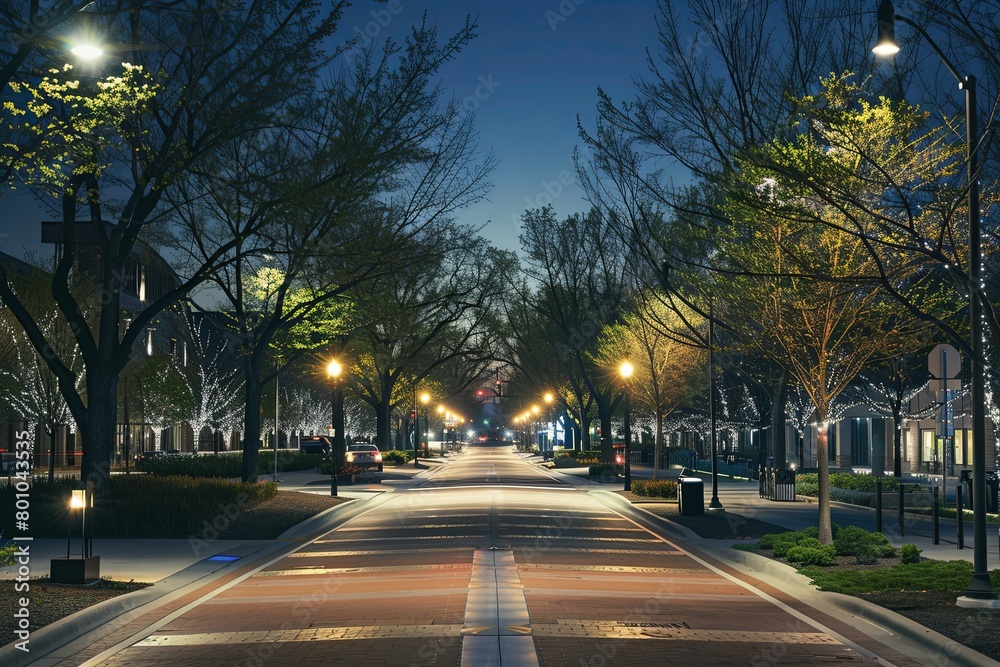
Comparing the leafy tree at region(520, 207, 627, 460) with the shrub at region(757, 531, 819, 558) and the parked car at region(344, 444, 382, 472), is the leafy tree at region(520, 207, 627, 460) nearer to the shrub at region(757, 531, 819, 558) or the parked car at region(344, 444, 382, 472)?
the parked car at region(344, 444, 382, 472)

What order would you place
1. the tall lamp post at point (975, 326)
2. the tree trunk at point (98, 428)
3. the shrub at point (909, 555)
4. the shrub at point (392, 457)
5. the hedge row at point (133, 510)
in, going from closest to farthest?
the tall lamp post at point (975, 326), the shrub at point (909, 555), the hedge row at point (133, 510), the tree trunk at point (98, 428), the shrub at point (392, 457)

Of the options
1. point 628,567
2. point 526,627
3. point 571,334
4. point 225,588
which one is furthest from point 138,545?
point 571,334

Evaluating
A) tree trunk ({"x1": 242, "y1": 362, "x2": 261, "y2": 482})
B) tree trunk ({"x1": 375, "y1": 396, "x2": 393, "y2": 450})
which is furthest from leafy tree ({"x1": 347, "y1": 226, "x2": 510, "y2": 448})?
tree trunk ({"x1": 242, "y1": 362, "x2": 261, "y2": 482})

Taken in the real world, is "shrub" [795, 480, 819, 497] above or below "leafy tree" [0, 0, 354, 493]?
below

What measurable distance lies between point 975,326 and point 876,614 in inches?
150

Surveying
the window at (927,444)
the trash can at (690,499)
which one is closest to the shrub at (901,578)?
the trash can at (690,499)

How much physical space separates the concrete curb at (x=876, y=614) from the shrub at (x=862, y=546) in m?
1.27

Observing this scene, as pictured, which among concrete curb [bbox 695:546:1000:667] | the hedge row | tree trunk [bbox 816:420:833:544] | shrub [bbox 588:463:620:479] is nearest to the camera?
concrete curb [bbox 695:546:1000:667]

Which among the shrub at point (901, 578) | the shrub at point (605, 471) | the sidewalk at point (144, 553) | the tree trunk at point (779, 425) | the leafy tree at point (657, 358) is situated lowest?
the shrub at point (605, 471)

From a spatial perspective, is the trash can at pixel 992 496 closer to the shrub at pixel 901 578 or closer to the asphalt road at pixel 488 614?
the asphalt road at pixel 488 614

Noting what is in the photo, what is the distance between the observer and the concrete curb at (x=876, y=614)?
10.0 meters

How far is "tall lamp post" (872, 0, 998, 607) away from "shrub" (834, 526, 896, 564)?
4.18 metres

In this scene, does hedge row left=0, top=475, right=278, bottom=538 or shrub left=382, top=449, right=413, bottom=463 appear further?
shrub left=382, top=449, right=413, bottom=463

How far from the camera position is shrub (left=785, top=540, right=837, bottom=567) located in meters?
17.1
